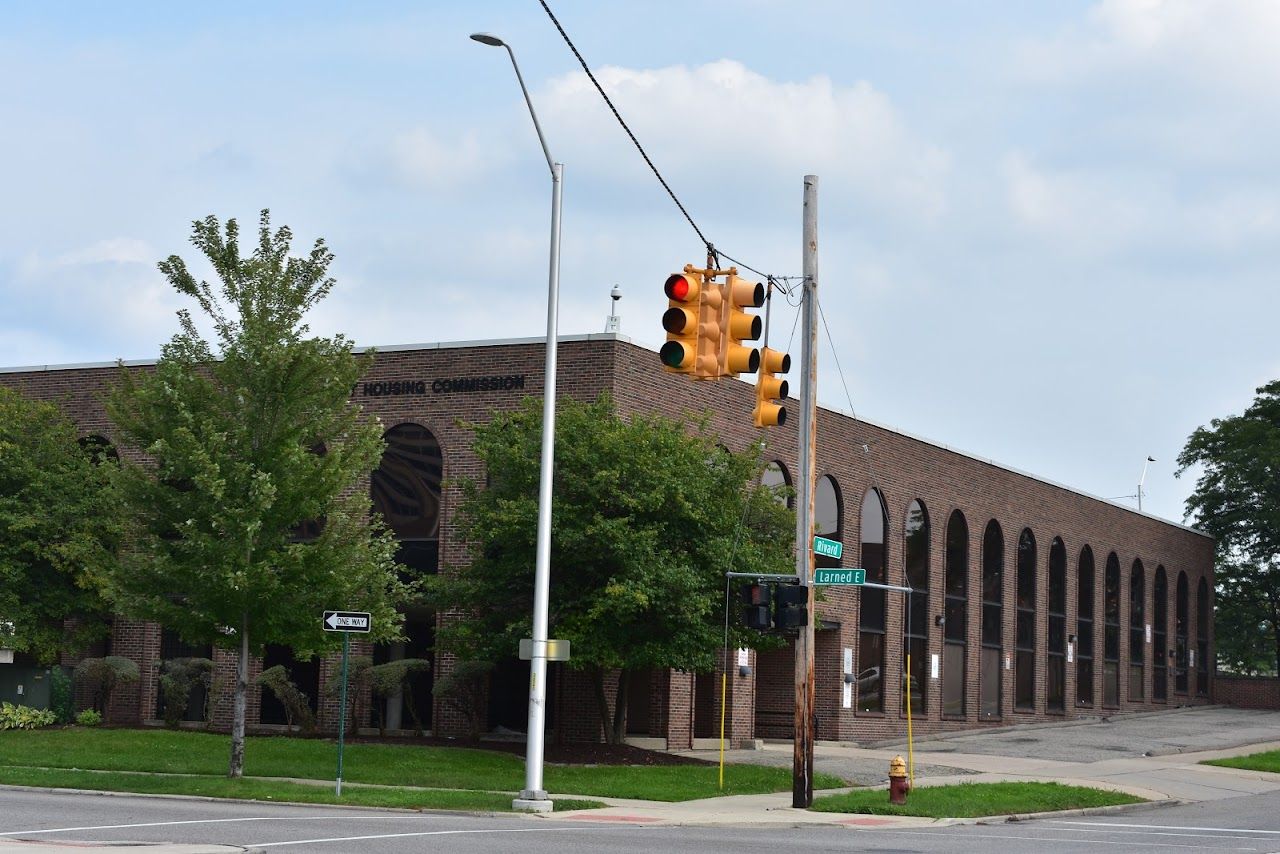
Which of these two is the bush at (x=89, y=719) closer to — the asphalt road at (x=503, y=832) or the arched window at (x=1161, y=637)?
the asphalt road at (x=503, y=832)

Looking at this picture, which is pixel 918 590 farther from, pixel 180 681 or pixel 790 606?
pixel 790 606

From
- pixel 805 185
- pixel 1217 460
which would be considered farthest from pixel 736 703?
pixel 1217 460

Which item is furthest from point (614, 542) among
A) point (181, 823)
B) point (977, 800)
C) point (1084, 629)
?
point (1084, 629)

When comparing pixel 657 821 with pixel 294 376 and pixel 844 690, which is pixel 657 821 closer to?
pixel 294 376

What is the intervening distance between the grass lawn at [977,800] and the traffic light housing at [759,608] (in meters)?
2.97

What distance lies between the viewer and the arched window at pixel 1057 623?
171 ft

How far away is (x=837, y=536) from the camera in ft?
134

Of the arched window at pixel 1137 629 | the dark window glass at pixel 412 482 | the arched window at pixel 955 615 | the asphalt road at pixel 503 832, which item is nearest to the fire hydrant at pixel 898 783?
the asphalt road at pixel 503 832

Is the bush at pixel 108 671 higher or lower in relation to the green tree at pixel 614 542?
lower

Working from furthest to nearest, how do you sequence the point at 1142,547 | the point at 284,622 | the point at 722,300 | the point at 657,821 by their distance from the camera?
the point at 1142,547 < the point at 284,622 < the point at 657,821 < the point at 722,300

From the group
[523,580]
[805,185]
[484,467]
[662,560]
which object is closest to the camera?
[805,185]

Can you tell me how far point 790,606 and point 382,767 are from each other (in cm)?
818

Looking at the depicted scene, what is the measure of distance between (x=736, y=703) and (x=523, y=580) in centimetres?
919

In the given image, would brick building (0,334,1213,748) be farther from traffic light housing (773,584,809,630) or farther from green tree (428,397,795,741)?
traffic light housing (773,584,809,630)
